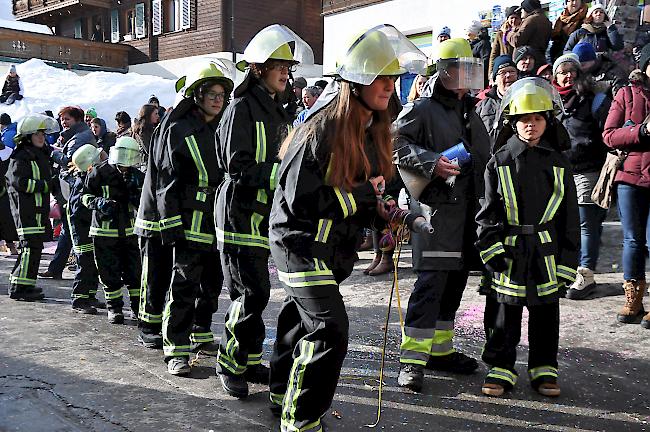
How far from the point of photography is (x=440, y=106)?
467 centimetres

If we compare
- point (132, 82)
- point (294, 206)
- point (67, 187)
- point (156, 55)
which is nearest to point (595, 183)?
point (294, 206)

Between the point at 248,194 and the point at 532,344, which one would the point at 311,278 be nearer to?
the point at 248,194

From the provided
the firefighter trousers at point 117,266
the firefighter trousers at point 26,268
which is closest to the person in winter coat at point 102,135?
the firefighter trousers at point 26,268

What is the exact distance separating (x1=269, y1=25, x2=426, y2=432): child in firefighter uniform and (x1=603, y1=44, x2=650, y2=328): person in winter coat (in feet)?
10.4

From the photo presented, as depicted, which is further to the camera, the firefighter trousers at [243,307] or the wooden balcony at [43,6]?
the wooden balcony at [43,6]

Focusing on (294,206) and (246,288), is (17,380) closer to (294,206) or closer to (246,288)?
(246,288)

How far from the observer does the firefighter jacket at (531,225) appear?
4.38 metres

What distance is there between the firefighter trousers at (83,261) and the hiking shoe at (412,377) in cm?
392

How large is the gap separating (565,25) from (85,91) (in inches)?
790

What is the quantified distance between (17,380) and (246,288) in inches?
71.6

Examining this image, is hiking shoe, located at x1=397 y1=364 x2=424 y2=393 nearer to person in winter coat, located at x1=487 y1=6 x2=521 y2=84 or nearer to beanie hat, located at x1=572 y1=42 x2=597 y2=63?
beanie hat, located at x1=572 y1=42 x2=597 y2=63

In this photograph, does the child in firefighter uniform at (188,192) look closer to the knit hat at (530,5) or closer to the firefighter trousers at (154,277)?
the firefighter trousers at (154,277)

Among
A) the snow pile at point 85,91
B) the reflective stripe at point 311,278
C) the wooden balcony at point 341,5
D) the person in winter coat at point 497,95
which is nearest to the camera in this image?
the reflective stripe at point 311,278

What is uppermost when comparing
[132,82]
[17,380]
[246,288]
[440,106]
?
[132,82]
